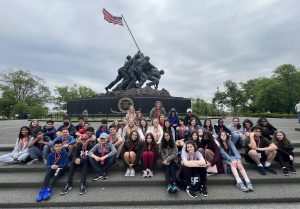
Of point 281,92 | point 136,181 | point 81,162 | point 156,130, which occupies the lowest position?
point 136,181

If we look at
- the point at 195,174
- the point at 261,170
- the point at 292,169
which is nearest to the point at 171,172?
the point at 195,174

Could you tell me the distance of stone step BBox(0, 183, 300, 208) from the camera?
464 centimetres

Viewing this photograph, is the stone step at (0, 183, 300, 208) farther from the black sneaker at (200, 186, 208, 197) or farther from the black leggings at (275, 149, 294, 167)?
the black leggings at (275, 149, 294, 167)

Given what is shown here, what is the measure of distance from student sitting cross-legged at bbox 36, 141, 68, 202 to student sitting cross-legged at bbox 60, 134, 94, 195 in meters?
0.28

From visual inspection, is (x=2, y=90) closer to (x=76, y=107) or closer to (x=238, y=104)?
(x=76, y=107)

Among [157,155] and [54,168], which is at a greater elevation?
[157,155]

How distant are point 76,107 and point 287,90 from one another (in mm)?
47151

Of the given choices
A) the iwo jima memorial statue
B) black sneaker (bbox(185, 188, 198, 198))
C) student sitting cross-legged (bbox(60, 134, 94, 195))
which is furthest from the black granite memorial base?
black sneaker (bbox(185, 188, 198, 198))

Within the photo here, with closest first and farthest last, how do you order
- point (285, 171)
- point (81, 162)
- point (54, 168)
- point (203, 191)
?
1. point (203, 191)
2. point (54, 168)
3. point (81, 162)
4. point (285, 171)

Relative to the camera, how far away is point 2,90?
55.5 meters

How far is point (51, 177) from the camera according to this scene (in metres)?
5.29

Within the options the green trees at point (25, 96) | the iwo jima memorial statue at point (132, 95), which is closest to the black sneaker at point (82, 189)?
the iwo jima memorial statue at point (132, 95)

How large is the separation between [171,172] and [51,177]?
2920mm

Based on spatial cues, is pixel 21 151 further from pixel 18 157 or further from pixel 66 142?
pixel 66 142
